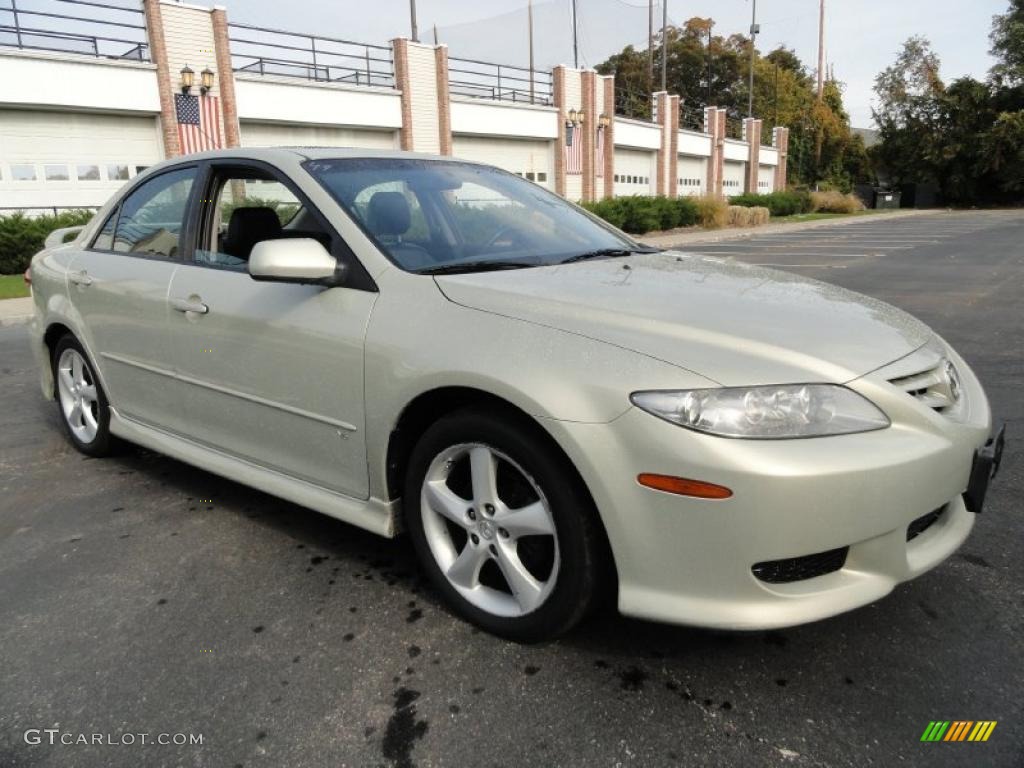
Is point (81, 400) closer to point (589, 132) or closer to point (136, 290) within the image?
point (136, 290)

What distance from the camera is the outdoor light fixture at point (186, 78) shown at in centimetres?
2048

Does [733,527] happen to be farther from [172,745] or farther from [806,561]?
[172,745]

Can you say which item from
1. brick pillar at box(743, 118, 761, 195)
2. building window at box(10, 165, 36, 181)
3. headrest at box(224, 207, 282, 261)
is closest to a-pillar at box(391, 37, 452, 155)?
building window at box(10, 165, 36, 181)

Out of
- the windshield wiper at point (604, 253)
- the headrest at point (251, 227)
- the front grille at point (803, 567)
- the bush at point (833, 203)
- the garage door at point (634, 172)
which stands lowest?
the bush at point (833, 203)

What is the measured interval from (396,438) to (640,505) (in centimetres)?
90

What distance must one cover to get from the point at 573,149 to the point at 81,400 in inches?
1211

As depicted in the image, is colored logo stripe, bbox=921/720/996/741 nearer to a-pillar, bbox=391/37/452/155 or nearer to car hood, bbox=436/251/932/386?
→ car hood, bbox=436/251/932/386

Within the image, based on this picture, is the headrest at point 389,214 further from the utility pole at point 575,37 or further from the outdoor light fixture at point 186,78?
the utility pole at point 575,37

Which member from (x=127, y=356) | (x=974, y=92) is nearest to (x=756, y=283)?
(x=127, y=356)

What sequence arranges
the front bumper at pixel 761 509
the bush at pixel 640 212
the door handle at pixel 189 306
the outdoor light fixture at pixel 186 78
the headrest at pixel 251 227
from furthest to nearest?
1. the bush at pixel 640 212
2. the outdoor light fixture at pixel 186 78
3. the headrest at pixel 251 227
4. the door handle at pixel 189 306
5. the front bumper at pixel 761 509

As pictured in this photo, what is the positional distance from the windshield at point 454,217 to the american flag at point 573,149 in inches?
1189

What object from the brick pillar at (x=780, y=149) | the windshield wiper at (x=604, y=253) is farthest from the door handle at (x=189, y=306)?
the brick pillar at (x=780, y=149)

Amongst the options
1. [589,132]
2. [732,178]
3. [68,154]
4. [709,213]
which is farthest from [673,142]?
[68,154]

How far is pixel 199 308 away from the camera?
10.5ft
